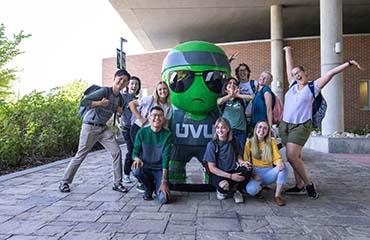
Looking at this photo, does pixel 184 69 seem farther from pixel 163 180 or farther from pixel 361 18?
pixel 361 18

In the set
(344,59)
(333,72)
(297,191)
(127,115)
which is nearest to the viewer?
(333,72)

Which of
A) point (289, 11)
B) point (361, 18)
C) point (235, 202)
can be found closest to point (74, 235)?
point (235, 202)

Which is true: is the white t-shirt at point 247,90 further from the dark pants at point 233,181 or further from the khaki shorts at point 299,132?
the dark pants at point 233,181

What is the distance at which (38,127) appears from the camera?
8.62 m

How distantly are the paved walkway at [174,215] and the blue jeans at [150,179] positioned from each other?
16cm

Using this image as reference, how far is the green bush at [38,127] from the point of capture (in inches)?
287

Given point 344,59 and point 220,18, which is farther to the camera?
point 220,18

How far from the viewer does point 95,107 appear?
4.82 metres

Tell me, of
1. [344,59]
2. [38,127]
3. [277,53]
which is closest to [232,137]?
[38,127]

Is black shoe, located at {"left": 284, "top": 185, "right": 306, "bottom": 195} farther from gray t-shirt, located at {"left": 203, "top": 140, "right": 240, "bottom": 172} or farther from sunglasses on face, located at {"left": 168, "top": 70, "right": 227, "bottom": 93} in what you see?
sunglasses on face, located at {"left": 168, "top": 70, "right": 227, "bottom": 93}

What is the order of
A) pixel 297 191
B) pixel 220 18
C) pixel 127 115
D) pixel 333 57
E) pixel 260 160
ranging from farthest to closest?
pixel 220 18 → pixel 333 57 → pixel 127 115 → pixel 297 191 → pixel 260 160

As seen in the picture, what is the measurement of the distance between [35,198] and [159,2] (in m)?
13.1

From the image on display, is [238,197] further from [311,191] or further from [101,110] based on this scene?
[101,110]

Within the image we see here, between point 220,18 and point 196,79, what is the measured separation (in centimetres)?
1468
